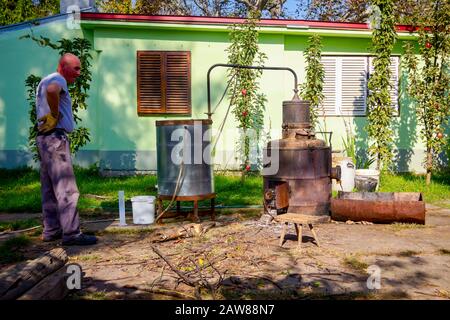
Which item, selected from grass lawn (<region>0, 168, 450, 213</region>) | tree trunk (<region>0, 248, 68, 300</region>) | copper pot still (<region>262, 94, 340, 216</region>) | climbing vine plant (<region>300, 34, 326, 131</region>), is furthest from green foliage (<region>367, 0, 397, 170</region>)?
tree trunk (<region>0, 248, 68, 300</region>)

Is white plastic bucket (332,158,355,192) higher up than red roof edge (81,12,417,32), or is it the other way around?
red roof edge (81,12,417,32)

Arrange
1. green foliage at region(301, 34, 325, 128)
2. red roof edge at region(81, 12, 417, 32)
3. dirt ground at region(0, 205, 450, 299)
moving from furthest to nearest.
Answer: red roof edge at region(81, 12, 417, 32)
green foliage at region(301, 34, 325, 128)
dirt ground at region(0, 205, 450, 299)

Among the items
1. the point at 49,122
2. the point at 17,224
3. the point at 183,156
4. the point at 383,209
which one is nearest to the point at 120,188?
the point at 17,224

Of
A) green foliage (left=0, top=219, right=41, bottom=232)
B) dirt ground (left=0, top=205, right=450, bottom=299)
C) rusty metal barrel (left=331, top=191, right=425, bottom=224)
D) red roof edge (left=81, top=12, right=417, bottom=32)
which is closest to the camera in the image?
dirt ground (left=0, top=205, right=450, bottom=299)

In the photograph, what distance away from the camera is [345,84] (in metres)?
11.5

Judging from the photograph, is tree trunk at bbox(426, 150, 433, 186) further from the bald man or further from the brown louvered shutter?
the bald man

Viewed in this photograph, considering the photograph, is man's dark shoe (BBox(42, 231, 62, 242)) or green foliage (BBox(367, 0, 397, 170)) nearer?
man's dark shoe (BBox(42, 231, 62, 242))

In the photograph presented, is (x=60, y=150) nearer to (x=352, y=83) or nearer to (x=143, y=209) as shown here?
(x=143, y=209)

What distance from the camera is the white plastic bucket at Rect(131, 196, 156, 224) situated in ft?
20.6

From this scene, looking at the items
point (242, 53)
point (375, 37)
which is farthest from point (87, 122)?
point (375, 37)

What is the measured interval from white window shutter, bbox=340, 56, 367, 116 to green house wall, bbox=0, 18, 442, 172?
8.4 inches

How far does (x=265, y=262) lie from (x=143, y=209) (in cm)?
237

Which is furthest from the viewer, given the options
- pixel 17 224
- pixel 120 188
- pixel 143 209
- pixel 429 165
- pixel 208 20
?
pixel 208 20
